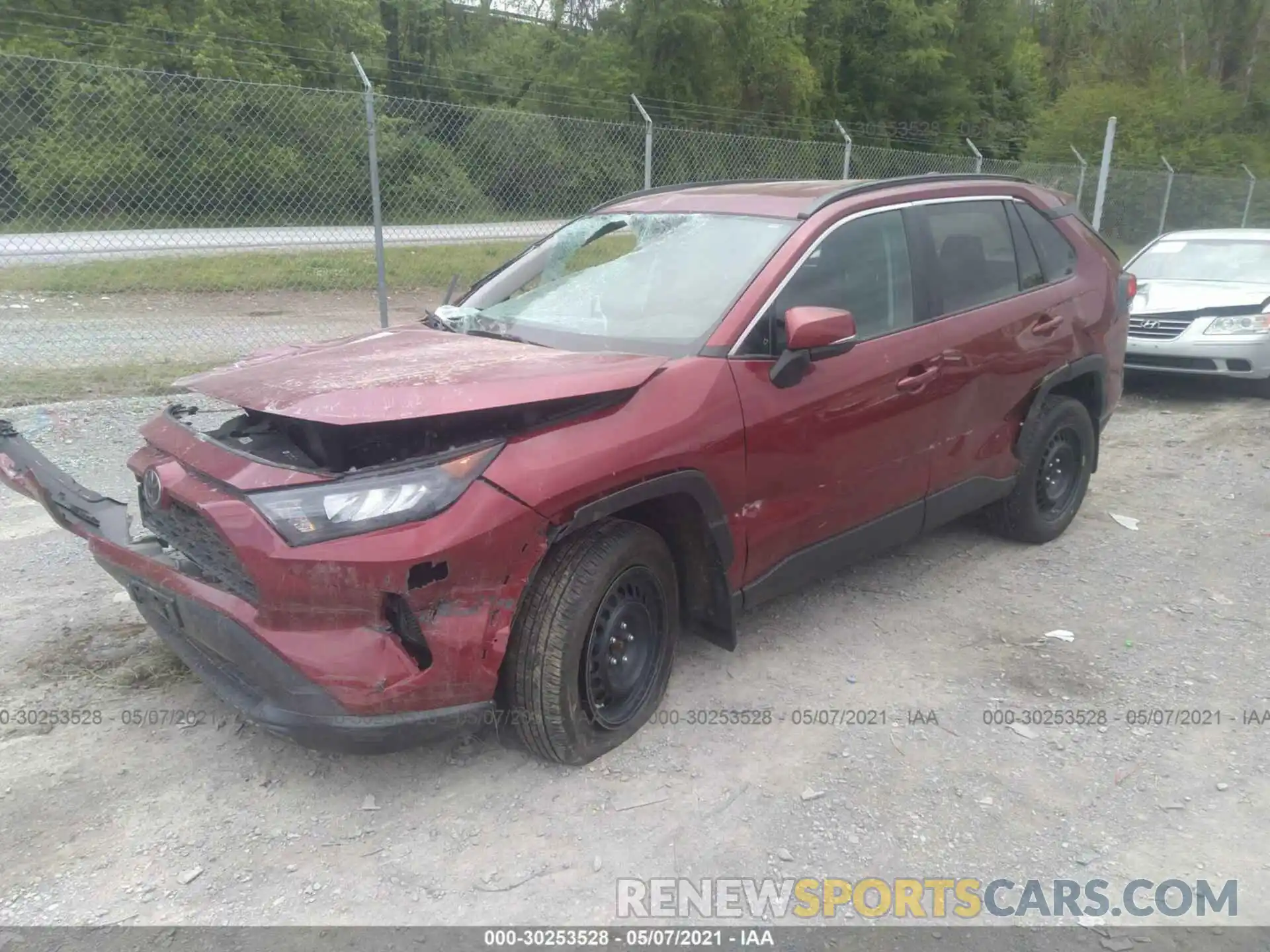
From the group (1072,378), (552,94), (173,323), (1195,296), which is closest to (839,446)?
(1072,378)

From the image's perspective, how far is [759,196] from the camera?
13.2 ft

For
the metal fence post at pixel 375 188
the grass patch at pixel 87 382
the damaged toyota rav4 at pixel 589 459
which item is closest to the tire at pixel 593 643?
the damaged toyota rav4 at pixel 589 459

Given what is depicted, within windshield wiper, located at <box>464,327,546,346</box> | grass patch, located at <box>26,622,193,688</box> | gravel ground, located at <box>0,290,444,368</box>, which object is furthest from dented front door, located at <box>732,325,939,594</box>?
gravel ground, located at <box>0,290,444,368</box>

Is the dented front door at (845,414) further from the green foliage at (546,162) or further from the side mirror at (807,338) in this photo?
the green foliage at (546,162)

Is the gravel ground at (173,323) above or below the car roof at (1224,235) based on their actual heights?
below

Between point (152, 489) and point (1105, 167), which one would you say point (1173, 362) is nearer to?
point (1105, 167)

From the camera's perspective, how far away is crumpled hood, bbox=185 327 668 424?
2729mm

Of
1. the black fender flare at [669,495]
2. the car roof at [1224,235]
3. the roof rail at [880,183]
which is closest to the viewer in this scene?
the black fender flare at [669,495]

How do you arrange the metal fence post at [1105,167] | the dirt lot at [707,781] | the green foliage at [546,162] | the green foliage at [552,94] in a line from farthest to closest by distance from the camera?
1. the metal fence post at [1105,167]
2. the green foliage at [546,162]
3. the green foliage at [552,94]
4. the dirt lot at [707,781]

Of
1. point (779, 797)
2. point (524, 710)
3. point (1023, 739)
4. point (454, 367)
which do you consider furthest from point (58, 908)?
point (1023, 739)

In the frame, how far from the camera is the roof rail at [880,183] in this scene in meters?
3.80

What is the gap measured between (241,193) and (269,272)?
114 inches

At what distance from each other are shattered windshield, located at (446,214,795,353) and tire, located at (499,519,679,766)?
78 centimetres

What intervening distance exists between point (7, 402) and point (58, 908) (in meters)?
5.27
